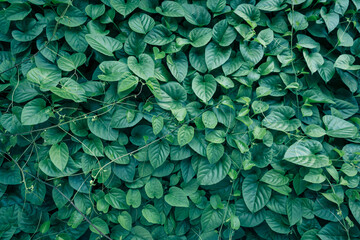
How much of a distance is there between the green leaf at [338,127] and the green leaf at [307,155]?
0.34 ft

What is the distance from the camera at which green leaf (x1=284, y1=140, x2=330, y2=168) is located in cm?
117

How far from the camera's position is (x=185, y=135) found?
3.79 feet

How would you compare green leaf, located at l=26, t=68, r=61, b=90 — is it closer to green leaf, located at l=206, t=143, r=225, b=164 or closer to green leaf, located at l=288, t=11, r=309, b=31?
green leaf, located at l=206, t=143, r=225, b=164

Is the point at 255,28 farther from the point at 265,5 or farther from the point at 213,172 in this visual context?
the point at 213,172

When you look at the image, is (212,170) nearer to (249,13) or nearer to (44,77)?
(249,13)

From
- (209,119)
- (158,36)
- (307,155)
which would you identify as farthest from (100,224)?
(307,155)

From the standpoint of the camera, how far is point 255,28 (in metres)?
1.27

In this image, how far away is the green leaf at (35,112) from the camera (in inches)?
43.5

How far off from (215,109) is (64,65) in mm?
775

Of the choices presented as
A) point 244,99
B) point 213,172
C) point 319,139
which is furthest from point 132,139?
point 319,139

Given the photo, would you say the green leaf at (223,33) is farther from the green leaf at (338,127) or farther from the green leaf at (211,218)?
the green leaf at (211,218)

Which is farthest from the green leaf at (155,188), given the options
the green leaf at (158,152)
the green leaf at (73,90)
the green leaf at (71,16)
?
the green leaf at (71,16)

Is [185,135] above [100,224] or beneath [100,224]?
above

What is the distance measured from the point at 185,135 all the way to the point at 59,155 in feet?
2.05
